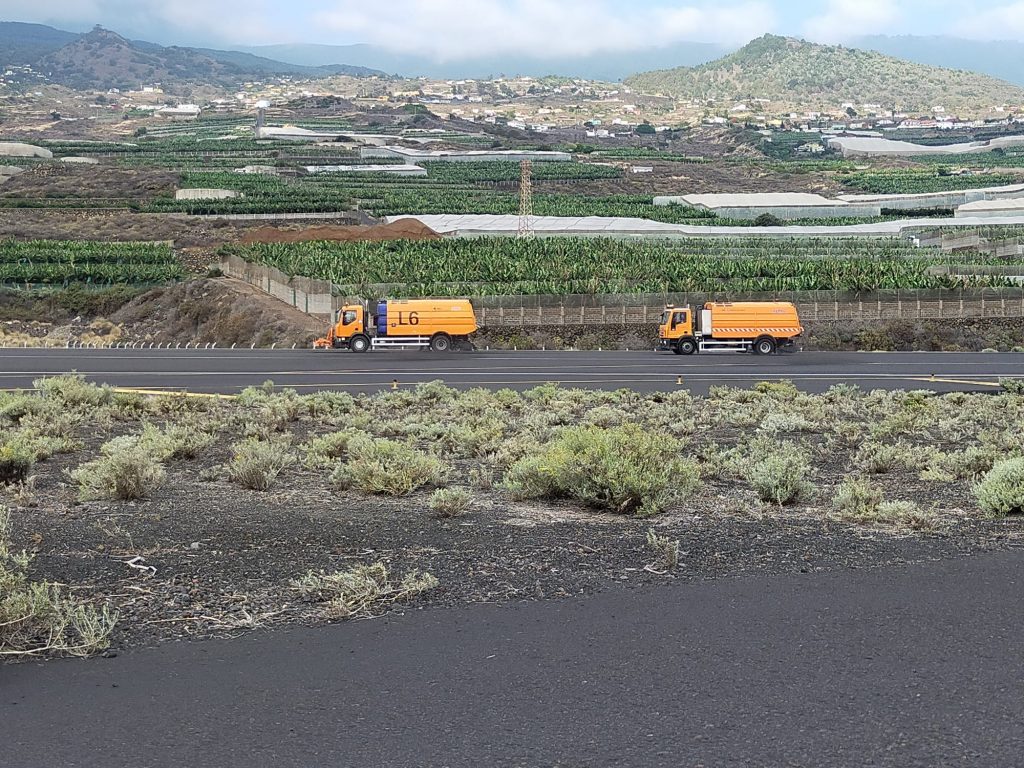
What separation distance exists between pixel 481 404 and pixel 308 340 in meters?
26.0

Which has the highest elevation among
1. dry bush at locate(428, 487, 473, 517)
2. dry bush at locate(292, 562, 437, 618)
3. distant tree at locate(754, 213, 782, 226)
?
dry bush at locate(292, 562, 437, 618)

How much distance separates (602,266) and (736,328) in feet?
77.2

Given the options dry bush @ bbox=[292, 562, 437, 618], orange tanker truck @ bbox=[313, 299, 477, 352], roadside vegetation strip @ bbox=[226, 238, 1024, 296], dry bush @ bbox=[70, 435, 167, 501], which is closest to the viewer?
dry bush @ bbox=[292, 562, 437, 618]

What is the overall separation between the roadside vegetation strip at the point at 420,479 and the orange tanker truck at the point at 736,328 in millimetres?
22402

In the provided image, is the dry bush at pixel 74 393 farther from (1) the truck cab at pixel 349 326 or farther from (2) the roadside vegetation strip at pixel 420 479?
(1) the truck cab at pixel 349 326

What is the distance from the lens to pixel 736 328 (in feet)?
147

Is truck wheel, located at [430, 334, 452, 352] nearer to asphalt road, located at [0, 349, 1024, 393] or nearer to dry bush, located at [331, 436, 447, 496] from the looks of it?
asphalt road, located at [0, 349, 1024, 393]

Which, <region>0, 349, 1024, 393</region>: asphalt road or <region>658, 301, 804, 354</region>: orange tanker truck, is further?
<region>658, 301, 804, 354</region>: orange tanker truck

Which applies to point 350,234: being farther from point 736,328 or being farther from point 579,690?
point 579,690

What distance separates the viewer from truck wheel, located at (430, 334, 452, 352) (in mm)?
44312

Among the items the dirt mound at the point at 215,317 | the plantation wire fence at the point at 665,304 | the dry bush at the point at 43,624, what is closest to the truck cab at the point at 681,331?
the plantation wire fence at the point at 665,304

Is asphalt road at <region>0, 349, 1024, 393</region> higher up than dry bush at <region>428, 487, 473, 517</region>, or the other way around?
dry bush at <region>428, 487, 473, 517</region>

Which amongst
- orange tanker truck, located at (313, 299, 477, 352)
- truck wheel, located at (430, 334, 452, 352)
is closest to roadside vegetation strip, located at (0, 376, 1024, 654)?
orange tanker truck, located at (313, 299, 477, 352)

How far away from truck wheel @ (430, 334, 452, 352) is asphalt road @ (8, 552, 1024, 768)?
35.9m
